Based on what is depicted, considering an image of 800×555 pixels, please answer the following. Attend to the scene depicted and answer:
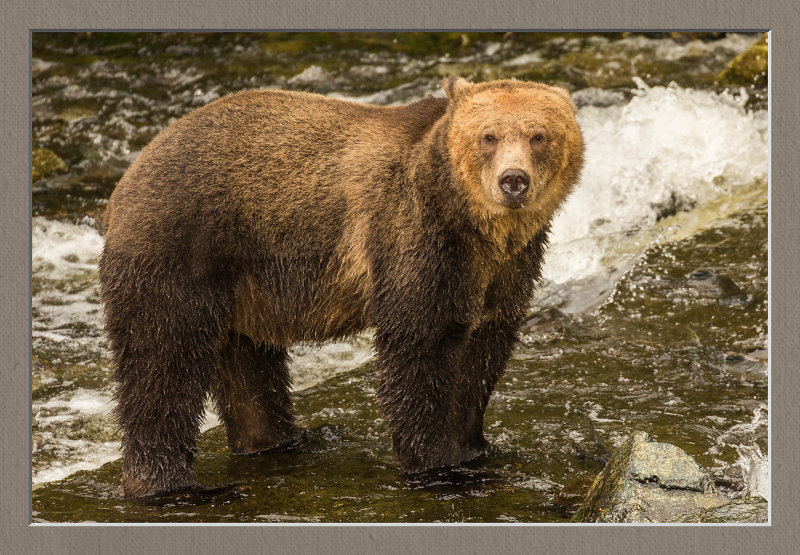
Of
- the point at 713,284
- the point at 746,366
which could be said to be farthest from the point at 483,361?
the point at 713,284

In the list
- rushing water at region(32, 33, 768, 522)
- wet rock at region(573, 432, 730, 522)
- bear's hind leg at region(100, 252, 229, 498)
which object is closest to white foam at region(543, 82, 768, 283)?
rushing water at region(32, 33, 768, 522)

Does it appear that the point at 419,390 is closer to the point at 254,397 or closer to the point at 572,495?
the point at 572,495

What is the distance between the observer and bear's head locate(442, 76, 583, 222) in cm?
740

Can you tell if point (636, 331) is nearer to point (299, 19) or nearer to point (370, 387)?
point (370, 387)

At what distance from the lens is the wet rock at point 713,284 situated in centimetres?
1183

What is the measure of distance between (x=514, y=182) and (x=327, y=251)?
1.64 meters

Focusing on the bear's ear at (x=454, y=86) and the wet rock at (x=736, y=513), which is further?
A: the bear's ear at (x=454, y=86)

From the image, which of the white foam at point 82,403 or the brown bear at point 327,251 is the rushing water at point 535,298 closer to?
the white foam at point 82,403

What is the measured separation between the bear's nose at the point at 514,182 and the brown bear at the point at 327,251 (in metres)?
0.33

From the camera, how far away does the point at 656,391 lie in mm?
9961

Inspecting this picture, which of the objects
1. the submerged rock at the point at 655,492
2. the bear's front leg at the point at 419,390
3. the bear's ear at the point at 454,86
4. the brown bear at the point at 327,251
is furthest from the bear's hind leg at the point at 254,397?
the submerged rock at the point at 655,492

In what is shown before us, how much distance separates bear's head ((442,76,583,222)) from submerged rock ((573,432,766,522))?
180cm

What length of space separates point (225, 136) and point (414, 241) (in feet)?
5.58

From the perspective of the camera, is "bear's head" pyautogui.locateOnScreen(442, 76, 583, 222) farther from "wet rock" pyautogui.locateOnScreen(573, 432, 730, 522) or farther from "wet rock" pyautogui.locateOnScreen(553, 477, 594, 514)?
"wet rock" pyautogui.locateOnScreen(553, 477, 594, 514)
